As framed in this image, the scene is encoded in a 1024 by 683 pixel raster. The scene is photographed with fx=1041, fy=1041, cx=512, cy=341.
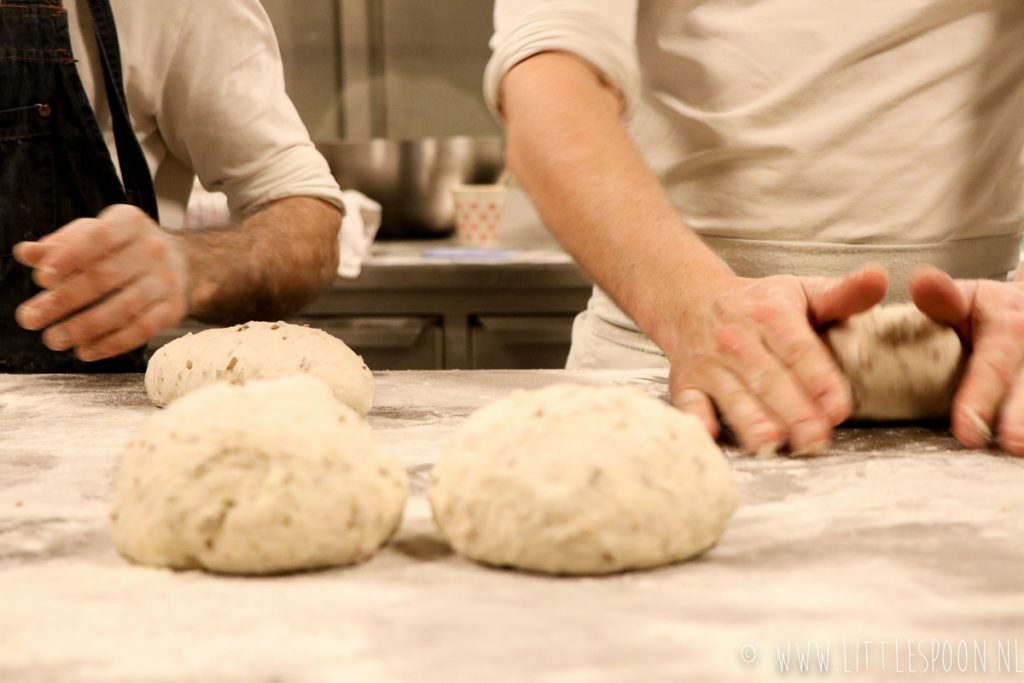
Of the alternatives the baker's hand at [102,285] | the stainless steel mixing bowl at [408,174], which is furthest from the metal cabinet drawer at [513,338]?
the baker's hand at [102,285]

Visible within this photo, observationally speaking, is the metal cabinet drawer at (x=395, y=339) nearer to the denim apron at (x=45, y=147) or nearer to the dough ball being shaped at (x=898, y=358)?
the denim apron at (x=45, y=147)

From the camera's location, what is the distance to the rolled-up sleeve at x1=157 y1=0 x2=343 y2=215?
2.05 meters

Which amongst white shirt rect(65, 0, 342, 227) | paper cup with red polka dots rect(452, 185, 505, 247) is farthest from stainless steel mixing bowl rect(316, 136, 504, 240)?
white shirt rect(65, 0, 342, 227)

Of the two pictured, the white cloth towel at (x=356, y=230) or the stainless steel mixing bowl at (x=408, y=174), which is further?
the stainless steel mixing bowl at (x=408, y=174)

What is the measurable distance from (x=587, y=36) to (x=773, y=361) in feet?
1.92

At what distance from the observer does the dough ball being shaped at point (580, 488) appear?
30.8 inches

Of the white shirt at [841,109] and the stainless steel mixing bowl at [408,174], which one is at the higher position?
the white shirt at [841,109]

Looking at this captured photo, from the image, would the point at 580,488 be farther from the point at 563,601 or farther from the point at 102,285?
the point at 102,285

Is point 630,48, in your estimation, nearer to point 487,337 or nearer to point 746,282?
point 746,282

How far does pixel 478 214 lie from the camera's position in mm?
3209

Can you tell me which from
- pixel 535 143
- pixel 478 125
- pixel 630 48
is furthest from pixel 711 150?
pixel 478 125

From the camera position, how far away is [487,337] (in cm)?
270

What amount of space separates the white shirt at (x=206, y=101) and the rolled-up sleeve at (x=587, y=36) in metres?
0.79

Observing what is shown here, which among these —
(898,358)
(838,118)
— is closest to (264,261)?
(838,118)
